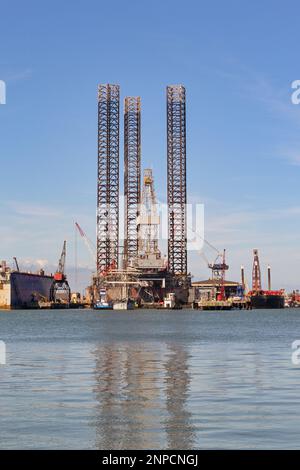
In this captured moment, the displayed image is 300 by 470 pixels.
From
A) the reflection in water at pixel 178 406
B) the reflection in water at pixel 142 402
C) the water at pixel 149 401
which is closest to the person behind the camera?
the reflection in water at pixel 178 406

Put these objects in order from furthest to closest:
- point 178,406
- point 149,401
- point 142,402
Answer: point 149,401 → point 142,402 → point 178,406

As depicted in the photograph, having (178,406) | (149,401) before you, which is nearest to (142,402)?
(149,401)

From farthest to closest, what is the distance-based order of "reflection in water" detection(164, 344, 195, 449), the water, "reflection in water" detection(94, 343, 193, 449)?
the water
"reflection in water" detection(94, 343, 193, 449)
"reflection in water" detection(164, 344, 195, 449)

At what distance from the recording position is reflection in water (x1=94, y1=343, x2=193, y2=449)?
811 inches

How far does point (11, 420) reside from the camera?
23.5m

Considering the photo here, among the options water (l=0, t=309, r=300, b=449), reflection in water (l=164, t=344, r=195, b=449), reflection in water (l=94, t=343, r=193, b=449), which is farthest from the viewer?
water (l=0, t=309, r=300, b=449)

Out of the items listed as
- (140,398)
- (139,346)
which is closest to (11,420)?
(140,398)

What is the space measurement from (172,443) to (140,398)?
7780 millimetres

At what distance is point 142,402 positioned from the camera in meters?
26.8

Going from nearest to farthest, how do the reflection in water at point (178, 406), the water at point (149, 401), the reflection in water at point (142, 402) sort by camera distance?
1. the reflection in water at point (178, 406)
2. the reflection in water at point (142, 402)
3. the water at point (149, 401)

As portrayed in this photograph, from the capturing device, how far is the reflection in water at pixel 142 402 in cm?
2059

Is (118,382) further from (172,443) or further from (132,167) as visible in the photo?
(132,167)

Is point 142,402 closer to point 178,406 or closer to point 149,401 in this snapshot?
point 149,401
